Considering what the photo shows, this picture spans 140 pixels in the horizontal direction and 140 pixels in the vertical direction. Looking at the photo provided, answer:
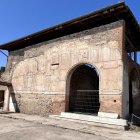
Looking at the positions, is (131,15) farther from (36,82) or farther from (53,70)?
(36,82)

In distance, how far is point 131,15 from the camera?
10.6m

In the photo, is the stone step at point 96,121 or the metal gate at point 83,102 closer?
the stone step at point 96,121

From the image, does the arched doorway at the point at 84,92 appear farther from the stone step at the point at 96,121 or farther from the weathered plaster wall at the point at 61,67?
the stone step at the point at 96,121

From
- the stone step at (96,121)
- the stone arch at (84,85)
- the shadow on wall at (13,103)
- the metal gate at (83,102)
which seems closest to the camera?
the stone step at (96,121)

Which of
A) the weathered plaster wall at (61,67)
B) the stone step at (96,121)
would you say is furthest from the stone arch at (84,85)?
the stone step at (96,121)

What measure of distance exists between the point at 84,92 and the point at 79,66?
2.68 m

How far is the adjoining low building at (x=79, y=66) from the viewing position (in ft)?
33.9

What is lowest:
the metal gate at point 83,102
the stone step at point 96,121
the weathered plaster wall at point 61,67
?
the stone step at point 96,121

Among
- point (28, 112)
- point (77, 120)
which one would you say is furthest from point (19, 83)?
point (77, 120)

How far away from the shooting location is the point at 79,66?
12539 millimetres

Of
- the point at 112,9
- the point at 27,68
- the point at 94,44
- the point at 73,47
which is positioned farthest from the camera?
the point at 27,68

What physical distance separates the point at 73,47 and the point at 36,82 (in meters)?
3.62

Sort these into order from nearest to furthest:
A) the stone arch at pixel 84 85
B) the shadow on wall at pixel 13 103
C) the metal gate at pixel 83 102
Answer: the stone arch at pixel 84 85
the metal gate at pixel 83 102
the shadow on wall at pixel 13 103

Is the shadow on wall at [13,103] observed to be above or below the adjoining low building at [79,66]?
below
